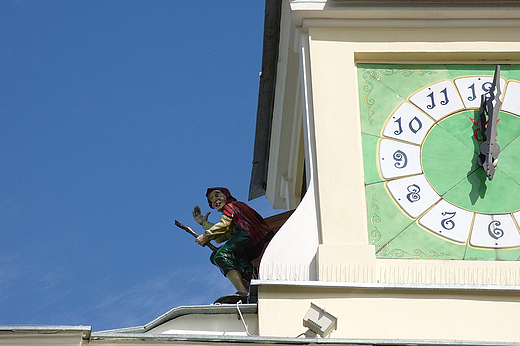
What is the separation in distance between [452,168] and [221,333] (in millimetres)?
2028

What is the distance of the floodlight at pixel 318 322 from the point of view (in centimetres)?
991

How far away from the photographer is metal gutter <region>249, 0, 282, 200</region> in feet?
41.5

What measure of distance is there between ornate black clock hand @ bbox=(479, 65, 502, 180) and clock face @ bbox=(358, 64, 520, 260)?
55 mm

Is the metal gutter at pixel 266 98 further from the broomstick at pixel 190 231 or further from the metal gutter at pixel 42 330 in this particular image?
the metal gutter at pixel 42 330

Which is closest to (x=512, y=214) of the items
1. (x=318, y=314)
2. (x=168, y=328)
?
(x=318, y=314)

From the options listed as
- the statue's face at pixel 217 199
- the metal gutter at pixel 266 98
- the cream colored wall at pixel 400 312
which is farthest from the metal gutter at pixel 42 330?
the metal gutter at pixel 266 98

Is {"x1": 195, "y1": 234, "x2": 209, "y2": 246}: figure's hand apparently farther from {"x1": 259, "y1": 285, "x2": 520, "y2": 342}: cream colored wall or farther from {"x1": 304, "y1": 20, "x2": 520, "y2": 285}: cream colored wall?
{"x1": 259, "y1": 285, "x2": 520, "y2": 342}: cream colored wall

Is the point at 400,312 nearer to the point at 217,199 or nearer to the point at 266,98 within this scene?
the point at 217,199

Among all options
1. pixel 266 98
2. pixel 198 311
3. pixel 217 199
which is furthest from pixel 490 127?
pixel 266 98

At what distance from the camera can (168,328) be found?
1047 cm

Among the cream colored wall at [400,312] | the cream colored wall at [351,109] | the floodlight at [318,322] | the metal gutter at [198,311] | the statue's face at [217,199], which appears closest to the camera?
the floodlight at [318,322]

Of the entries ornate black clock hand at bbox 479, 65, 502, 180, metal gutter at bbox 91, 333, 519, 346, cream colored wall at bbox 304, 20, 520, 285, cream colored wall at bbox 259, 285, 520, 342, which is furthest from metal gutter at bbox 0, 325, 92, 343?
ornate black clock hand at bbox 479, 65, 502, 180

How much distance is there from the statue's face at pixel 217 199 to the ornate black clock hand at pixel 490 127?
197cm

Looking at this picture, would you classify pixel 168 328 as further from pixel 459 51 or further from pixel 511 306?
pixel 459 51
